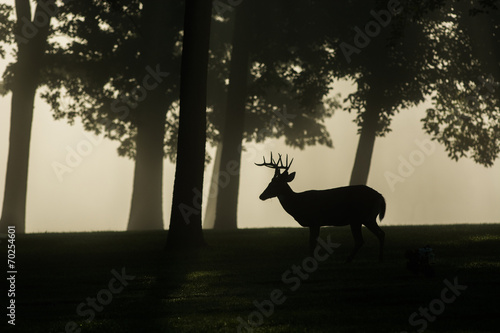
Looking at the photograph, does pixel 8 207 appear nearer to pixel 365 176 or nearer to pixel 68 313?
pixel 365 176

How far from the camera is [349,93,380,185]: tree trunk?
3669cm

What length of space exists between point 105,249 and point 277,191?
5.78 metres

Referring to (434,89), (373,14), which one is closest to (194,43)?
(373,14)

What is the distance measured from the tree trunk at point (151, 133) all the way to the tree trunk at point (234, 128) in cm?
308

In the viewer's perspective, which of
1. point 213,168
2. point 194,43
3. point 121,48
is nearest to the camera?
point 194,43

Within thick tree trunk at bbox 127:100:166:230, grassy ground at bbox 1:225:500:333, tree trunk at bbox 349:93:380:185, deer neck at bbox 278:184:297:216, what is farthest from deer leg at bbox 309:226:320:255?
thick tree trunk at bbox 127:100:166:230

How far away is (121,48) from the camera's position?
3650 centimetres

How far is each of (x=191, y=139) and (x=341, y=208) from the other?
16.3ft

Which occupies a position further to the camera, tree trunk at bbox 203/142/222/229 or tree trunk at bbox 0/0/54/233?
tree trunk at bbox 203/142/222/229

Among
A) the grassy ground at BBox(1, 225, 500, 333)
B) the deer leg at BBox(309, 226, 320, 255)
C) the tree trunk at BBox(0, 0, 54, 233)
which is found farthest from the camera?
the tree trunk at BBox(0, 0, 54, 233)

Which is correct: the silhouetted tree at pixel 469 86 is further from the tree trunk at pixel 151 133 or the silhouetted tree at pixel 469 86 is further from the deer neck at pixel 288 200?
the deer neck at pixel 288 200

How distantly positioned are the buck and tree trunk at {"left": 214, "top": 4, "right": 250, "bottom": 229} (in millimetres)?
16993

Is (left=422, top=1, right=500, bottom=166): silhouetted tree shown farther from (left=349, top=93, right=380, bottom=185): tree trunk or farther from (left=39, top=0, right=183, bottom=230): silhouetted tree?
(left=39, top=0, right=183, bottom=230): silhouetted tree

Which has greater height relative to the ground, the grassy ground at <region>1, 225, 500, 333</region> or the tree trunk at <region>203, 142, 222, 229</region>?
the tree trunk at <region>203, 142, 222, 229</region>
